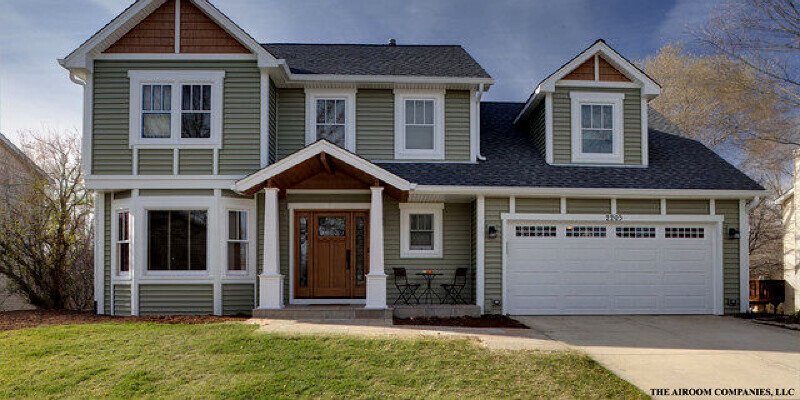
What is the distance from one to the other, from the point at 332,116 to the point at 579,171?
5700 millimetres

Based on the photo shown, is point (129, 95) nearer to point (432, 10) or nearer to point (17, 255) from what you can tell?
point (17, 255)

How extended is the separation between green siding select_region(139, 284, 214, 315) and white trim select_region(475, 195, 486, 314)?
5.45 meters

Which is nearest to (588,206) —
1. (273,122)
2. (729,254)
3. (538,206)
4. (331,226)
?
(538,206)

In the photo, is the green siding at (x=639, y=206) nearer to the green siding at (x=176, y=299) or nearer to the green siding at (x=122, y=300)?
the green siding at (x=176, y=299)

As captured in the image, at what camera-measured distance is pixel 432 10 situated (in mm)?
16516

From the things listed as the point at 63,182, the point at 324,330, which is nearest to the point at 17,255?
the point at 63,182

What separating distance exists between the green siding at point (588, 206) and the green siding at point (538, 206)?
0.93 feet

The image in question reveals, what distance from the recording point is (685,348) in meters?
7.61

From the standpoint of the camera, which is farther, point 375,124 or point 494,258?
point 375,124

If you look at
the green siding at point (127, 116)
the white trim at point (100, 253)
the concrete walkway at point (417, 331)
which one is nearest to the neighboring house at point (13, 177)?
the white trim at point (100, 253)

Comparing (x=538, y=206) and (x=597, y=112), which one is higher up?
(x=597, y=112)

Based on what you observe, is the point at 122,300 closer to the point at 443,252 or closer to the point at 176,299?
the point at 176,299

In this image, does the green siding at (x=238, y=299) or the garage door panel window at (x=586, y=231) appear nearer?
the green siding at (x=238, y=299)

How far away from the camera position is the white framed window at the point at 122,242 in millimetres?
10808
